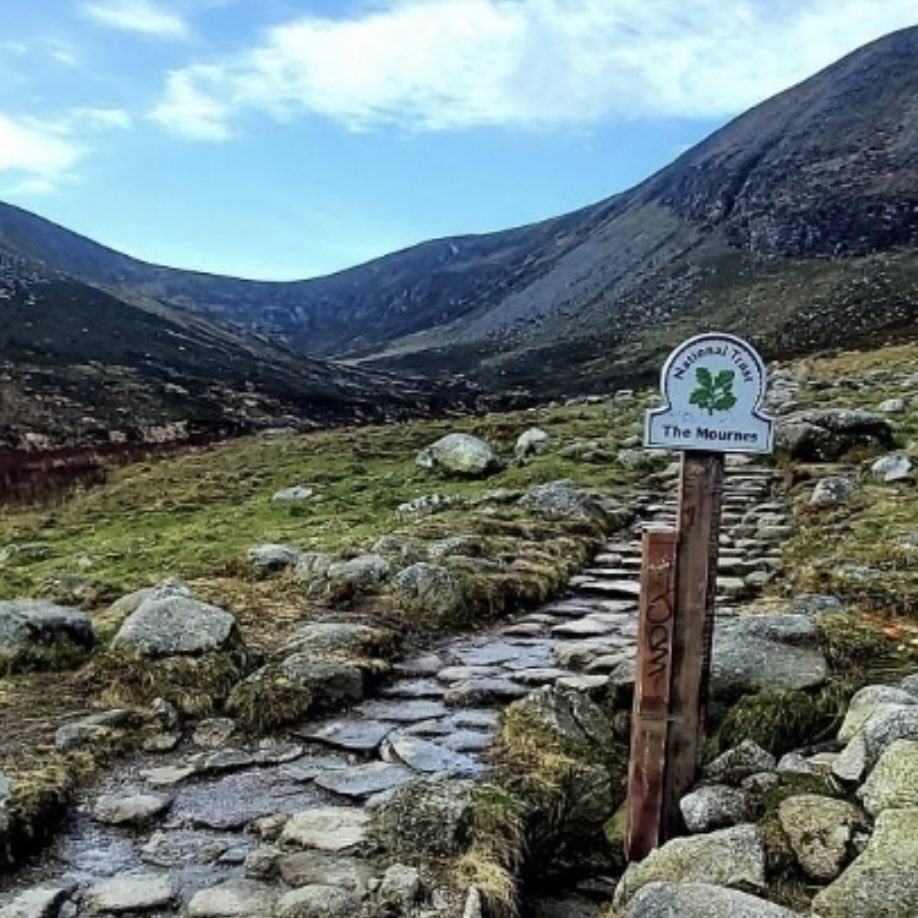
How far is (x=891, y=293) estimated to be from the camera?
110750 mm

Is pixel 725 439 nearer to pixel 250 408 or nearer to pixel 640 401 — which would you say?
pixel 640 401

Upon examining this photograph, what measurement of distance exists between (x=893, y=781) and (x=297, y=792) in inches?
127

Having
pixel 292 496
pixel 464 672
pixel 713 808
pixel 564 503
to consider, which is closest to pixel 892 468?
pixel 564 503

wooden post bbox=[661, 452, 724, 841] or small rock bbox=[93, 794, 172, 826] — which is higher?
wooden post bbox=[661, 452, 724, 841]

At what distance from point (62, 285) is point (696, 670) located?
4746 inches

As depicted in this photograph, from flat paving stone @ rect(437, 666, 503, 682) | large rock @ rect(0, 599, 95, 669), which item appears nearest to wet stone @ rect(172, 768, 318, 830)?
flat paving stone @ rect(437, 666, 503, 682)

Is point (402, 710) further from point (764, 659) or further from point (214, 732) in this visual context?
point (764, 659)

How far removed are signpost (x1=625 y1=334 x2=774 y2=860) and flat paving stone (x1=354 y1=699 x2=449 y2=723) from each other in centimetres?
215

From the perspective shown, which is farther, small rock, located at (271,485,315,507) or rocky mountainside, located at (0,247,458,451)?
rocky mountainside, located at (0,247,458,451)

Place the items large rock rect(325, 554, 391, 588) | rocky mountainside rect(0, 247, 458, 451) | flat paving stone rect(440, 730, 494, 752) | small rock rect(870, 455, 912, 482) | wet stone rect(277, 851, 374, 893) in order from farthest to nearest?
rocky mountainside rect(0, 247, 458, 451) → small rock rect(870, 455, 912, 482) → large rock rect(325, 554, 391, 588) → flat paving stone rect(440, 730, 494, 752) → wet stone rect(277, 851, 374, 893)

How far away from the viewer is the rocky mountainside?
5684 centimetres

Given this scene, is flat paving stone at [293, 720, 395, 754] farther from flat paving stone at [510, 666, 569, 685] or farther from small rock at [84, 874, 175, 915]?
small rock at [84, 874, 175, 915]

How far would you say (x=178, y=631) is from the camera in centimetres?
853

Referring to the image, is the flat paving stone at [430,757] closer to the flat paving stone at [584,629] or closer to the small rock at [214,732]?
the small rock at [214,732]
